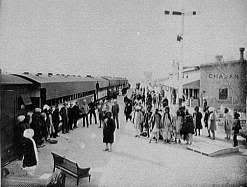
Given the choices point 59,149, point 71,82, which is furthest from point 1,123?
point 71,82

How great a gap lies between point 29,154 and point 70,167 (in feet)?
1.82

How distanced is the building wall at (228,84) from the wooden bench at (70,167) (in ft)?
8.12

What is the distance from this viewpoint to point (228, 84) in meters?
3.83

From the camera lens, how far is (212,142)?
4.09 meters

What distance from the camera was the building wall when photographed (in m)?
Answer: 3.68

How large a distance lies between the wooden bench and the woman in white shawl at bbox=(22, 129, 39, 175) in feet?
0.82

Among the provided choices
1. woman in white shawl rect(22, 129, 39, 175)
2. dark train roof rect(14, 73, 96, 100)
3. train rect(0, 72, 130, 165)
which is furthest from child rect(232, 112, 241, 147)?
dark train roof rect(14, 73, 96, 100)

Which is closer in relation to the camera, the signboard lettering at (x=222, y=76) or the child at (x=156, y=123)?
the signboard lettering at (x=222, y=76)

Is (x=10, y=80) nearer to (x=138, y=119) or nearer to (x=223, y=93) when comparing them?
(x=138, y=119)

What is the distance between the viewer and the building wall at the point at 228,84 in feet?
12.1

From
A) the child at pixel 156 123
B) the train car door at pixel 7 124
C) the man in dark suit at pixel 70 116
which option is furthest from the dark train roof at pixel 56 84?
the child at pixel 156 123

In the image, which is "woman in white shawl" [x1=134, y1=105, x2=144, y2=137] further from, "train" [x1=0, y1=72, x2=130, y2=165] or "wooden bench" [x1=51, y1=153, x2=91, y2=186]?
"wooden bench" [x1=51, y1=153, x2=91, y2=186]

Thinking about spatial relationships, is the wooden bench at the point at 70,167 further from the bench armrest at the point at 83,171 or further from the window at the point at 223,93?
the window at the point at 223,93

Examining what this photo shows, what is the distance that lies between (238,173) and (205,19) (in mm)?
2245
